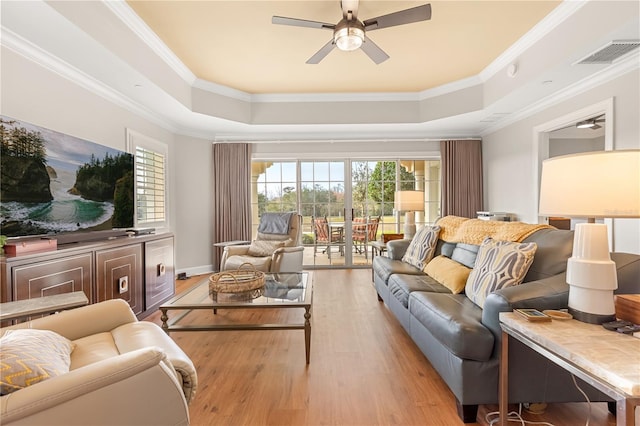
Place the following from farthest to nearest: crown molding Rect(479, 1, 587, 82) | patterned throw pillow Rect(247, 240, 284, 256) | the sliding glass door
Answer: the sliding glass door → patterned throw pillow Rect(247, 240, 284, 256) → crown molding Rect(479, 1, 587, 82)

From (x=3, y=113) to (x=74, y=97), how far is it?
79 centimetres

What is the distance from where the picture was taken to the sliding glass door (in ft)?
18.0

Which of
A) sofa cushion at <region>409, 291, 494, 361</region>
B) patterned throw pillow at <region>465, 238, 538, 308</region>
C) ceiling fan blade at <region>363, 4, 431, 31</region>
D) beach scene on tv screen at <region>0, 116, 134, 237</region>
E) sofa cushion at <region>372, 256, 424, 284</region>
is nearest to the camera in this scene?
sofa cushion at <region>409, 291, 494, 361</region>

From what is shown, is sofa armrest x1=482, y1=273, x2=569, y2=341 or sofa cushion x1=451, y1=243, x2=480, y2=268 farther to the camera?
sofa cushion x1=451, y1=243, x2=480, y2=268

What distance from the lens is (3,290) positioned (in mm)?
1797

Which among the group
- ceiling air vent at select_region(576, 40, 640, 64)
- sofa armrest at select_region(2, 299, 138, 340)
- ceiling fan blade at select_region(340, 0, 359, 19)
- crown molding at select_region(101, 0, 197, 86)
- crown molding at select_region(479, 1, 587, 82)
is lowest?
sofa armrest at select_region(2, 299, 138, 340)

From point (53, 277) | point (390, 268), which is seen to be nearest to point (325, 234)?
point (390, 268)

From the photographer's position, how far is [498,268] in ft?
6.29

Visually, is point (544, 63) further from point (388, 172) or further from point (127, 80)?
point (127, 80)

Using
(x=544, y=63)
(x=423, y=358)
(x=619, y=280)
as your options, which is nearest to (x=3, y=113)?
(x=423, y=358)

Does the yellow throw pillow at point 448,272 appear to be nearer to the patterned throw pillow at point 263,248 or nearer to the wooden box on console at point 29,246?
the patterned throw pillow at point 263,248

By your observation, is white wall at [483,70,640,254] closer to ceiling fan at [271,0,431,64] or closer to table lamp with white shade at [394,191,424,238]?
table lamp with white shade at [394,191,424,238]

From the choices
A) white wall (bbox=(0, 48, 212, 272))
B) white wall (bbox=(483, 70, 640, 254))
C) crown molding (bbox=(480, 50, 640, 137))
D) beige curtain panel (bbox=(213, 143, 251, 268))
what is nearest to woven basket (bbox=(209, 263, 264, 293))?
white wall (bbox=(0, 48, 212, 272))

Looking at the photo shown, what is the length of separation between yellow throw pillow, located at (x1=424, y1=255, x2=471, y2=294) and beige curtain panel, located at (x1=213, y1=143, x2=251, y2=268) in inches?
128
